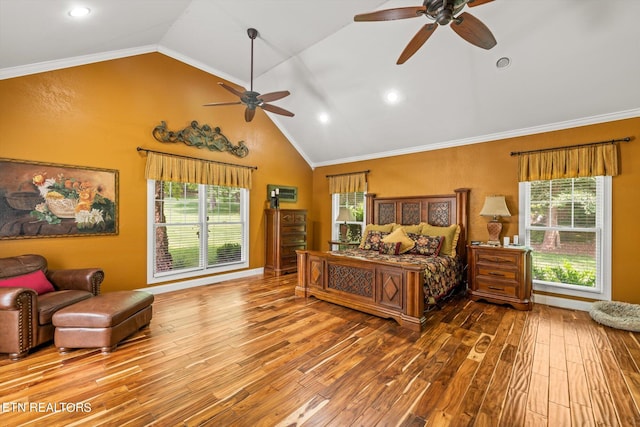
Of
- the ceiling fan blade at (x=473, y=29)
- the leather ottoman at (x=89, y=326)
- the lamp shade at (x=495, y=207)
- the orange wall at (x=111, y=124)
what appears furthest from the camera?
the lamp shade at (x=495, y=207)

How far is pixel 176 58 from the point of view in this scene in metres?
4.44

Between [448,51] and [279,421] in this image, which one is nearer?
[279,421]

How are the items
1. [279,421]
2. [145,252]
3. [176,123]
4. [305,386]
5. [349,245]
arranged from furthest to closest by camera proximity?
[349,245] < [176,123] < [145,252] < [305,386] < [279,421]

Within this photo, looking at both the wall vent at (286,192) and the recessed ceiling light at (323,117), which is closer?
the recessed ceiling light at (323,117)

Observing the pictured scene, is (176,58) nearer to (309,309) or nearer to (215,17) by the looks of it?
(215,17)

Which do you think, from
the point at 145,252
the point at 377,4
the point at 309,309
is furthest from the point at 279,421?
the point at 377,4

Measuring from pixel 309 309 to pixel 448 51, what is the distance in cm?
387

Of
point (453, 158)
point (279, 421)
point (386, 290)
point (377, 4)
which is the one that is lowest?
point (279, 421)

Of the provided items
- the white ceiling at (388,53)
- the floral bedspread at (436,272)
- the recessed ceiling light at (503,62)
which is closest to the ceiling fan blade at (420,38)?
the white ceiling at (388,53)

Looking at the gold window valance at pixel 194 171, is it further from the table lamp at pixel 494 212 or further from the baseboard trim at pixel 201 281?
the table lamp at pixel 494 212

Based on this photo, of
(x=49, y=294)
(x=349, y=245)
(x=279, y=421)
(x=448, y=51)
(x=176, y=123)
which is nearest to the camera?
(x=279, y=421)

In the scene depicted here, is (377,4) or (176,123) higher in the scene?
(377,4)

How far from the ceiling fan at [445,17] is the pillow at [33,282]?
4.06 m

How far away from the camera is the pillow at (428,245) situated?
4309mm
